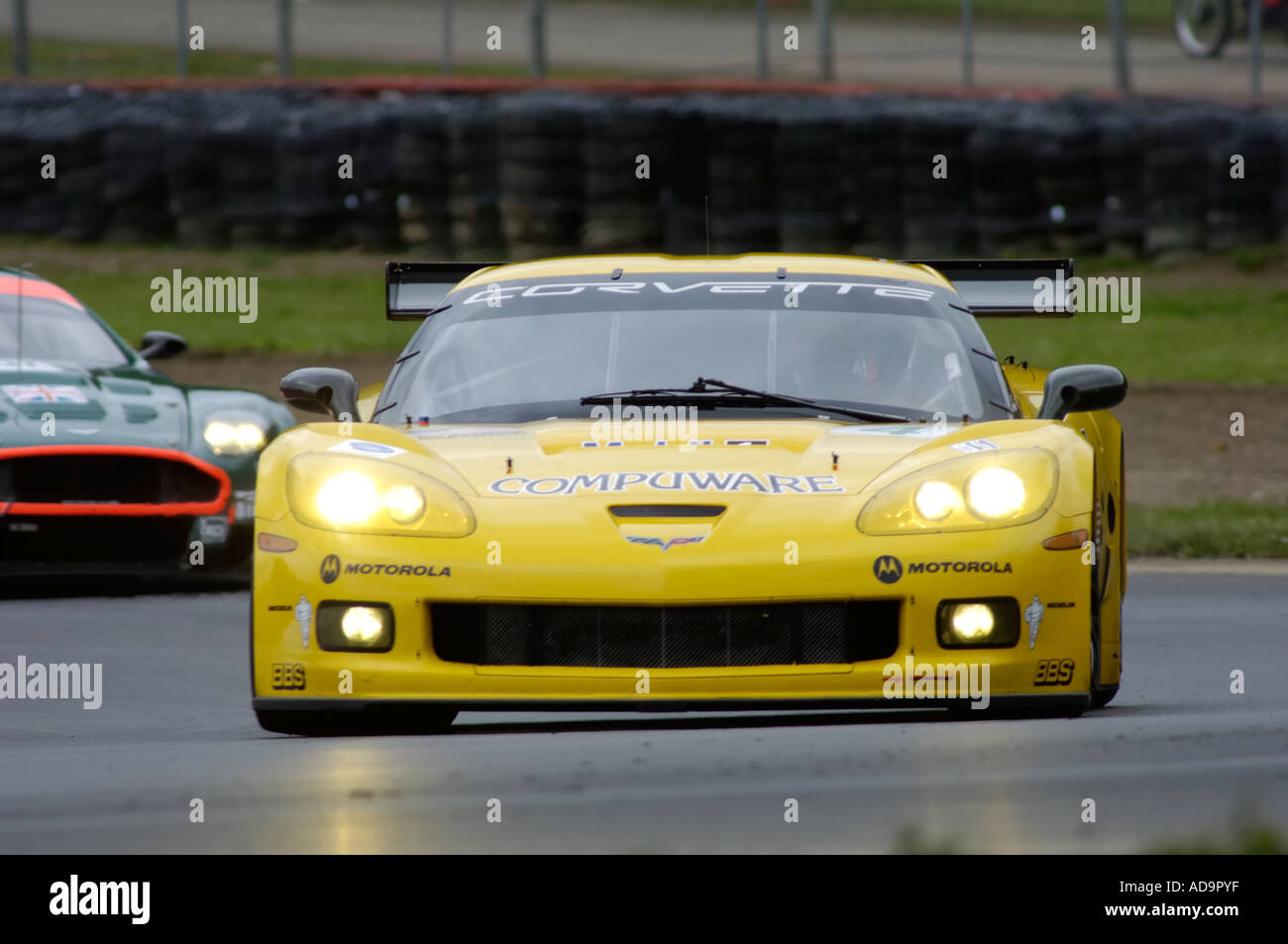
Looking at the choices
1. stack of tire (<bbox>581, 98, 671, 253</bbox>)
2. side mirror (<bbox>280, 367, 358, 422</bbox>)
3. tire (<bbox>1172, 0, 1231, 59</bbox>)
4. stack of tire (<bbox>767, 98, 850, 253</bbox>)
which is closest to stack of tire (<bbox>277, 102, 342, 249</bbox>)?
stack of tire (<bbox>581, 98, 671, 253</bbox>)

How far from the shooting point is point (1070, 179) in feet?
63.3

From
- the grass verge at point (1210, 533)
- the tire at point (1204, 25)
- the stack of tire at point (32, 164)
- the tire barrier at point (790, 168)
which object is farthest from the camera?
the tire at point (1204, 25)

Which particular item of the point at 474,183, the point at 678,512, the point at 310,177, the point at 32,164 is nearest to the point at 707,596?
the point at 678,512

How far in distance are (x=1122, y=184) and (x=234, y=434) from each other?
456 inches

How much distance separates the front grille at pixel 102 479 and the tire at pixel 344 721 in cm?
405

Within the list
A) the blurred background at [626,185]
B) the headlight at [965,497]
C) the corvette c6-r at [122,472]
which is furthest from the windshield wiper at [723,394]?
the blurred background at [626,185]

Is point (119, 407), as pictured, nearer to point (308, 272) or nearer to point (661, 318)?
point (661, 318)

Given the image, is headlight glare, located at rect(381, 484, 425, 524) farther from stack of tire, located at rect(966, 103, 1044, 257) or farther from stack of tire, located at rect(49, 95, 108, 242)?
stack of tire, located at rect(49, 95, 108, 242)

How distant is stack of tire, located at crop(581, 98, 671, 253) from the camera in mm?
19312

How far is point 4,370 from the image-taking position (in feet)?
31.5

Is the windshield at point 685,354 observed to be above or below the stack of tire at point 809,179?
below

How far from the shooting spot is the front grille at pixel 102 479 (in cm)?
900

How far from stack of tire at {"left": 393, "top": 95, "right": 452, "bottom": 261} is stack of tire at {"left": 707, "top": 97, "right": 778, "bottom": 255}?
2333mm

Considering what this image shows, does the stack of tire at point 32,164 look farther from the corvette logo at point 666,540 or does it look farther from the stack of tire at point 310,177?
the corvette logo at point 666,540
